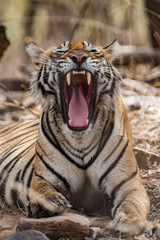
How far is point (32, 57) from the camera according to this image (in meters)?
3.71

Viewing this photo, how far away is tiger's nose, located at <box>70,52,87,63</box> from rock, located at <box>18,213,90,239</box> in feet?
3.74

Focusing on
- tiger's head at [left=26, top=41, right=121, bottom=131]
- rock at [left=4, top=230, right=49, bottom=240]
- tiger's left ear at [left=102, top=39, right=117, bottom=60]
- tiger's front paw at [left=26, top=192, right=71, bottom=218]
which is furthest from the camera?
tiger's left ear at [left=102, top=39, right=117, bottom=60]

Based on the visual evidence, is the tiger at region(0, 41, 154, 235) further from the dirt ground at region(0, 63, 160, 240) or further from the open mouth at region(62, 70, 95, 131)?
the dirt ground at region(0, 63, 160, 240)

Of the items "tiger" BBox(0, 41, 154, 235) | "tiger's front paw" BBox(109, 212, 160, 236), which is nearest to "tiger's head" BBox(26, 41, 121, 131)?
"tiger" BBox(0, 41, 154, 235)

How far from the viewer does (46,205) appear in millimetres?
3074

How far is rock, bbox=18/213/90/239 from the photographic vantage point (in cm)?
285

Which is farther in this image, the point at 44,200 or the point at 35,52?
the point at 35,52

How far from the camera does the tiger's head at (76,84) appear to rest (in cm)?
338

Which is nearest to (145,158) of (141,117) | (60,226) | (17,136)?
(141,117)

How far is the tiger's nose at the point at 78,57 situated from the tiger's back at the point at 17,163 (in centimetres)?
122

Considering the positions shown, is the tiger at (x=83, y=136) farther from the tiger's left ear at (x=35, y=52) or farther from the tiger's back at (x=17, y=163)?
the tiger's back at (x=17, y=163)

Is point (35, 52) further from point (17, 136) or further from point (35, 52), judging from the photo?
point (17, 136)

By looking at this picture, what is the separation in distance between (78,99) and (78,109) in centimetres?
9

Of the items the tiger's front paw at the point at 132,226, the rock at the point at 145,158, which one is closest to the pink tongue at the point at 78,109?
the tiger's front paw at the point at 132,226
